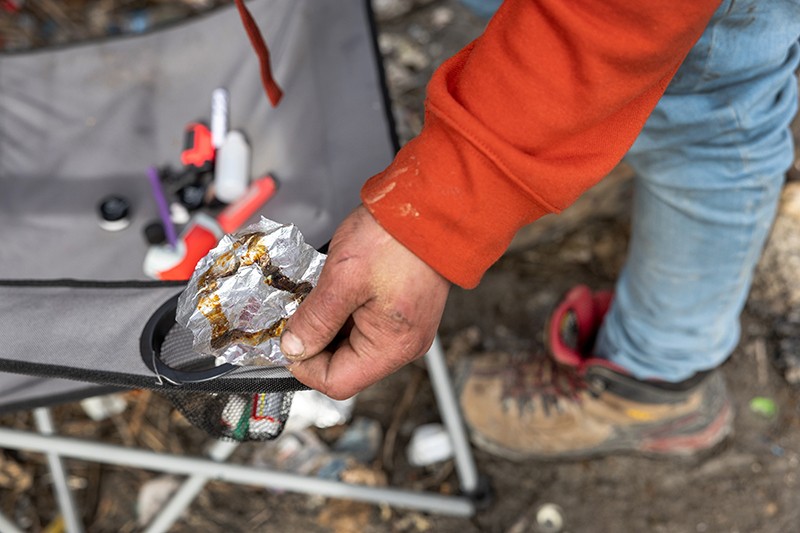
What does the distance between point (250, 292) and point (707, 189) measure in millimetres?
630

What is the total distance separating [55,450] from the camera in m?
1.14

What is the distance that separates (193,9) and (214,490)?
51.7 inches

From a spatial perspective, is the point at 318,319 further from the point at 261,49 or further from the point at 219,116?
the point at 219,116

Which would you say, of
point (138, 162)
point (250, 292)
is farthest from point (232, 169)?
Answer: point (250, 292)

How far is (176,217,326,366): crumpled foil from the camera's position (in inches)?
27.7

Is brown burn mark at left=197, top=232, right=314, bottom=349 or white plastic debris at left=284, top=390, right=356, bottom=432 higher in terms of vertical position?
brown burn mark at left=197, top=232, right=314, bottom=349

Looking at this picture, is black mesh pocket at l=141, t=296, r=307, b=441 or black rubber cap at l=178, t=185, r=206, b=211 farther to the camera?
black rubber cap at l=178, t=185, r=206, b=211

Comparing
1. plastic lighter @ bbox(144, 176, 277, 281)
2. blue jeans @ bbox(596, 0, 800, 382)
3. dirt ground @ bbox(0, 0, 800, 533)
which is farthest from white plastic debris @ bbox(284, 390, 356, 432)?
blue jeans @ bbox(596, 0, 800, 382)

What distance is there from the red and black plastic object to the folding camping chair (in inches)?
1.8

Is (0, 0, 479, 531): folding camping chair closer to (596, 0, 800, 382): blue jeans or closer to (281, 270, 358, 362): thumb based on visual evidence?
(281, 270, 358, 362): thumb

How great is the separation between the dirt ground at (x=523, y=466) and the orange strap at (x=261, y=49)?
0.46 m

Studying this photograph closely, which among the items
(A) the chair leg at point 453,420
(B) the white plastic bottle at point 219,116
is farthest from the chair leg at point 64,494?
(A) the chair leg at point 453,420

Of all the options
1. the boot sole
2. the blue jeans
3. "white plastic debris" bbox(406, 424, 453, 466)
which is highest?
the blue jeans

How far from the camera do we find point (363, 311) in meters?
0.66
